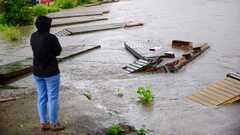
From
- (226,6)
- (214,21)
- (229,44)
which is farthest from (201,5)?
(229,44)

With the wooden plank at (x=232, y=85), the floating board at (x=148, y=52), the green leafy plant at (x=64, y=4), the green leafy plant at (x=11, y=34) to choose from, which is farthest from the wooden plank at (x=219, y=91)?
the green leafy plant at (x=64, y=4)

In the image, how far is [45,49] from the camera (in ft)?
19.9

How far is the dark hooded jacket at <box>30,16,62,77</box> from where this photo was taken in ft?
19.9

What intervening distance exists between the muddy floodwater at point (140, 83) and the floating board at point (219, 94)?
0.21 metres

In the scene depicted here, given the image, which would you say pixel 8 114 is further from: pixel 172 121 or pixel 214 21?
pixel 214 21

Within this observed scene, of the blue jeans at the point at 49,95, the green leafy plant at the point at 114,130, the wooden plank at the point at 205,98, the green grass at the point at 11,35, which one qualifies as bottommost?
the green grass at the point at 11,35

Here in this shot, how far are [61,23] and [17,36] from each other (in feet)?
10.4

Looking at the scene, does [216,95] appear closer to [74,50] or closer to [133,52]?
[133,52]

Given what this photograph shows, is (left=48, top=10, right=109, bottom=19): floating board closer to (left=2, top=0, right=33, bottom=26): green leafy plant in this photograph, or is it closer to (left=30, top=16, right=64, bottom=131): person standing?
(left=2, top=0, right=33, bottom=26): green leafy plant

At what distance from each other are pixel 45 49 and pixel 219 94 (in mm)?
4329

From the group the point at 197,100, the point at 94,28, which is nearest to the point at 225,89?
the point at 197,100

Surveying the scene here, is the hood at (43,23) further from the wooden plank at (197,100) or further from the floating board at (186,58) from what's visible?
the floating board at (186,58)

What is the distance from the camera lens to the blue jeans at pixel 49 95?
623 centimetres

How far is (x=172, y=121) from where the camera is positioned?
25.8 feet
